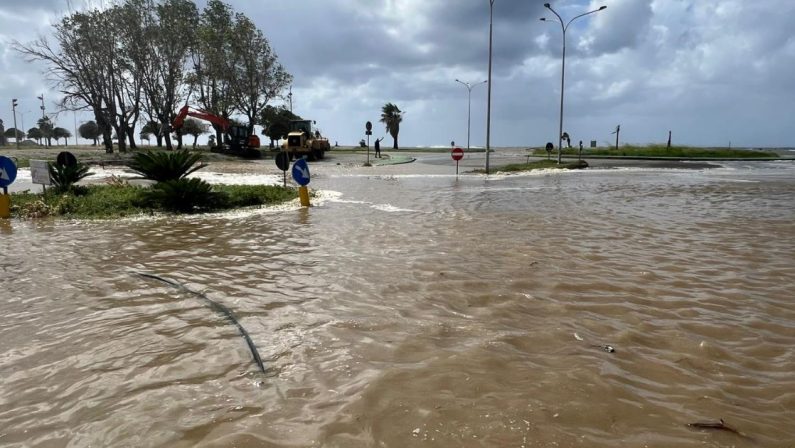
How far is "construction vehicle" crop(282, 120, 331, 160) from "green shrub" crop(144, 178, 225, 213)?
904 inches

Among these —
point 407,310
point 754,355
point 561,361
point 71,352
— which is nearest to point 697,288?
point 754,355

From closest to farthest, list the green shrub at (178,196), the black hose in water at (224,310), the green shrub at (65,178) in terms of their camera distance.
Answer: the black hose in water at (224,310)
the green shrub at (178,196)
the green shrub at (65,178)

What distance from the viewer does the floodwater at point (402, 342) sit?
9.04 ft

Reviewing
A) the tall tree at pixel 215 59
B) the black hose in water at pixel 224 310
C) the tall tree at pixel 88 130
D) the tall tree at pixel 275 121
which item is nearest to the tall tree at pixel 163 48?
the tall tree at pixel 215 59

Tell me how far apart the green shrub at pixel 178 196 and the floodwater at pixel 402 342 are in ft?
12.2

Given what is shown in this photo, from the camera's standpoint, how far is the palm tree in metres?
83.8

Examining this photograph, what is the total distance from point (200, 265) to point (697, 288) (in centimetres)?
632

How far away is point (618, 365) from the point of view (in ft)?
11.5

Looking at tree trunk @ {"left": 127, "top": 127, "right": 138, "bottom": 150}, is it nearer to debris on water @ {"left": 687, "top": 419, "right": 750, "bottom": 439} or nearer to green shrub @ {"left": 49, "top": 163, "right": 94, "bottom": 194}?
green shrub @ {"left": 49, "top": 163, "right": 94, "bottom": 194}

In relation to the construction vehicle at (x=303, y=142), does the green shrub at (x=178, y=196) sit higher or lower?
lower

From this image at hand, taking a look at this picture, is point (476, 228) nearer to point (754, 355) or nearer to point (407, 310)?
point (407, 310)

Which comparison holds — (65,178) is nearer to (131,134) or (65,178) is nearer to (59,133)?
(131,134)

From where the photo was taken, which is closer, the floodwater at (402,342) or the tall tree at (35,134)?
the floodwater at (402,342)

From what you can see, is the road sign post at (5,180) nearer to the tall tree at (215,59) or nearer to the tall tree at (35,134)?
the tall tree at (215,59)
